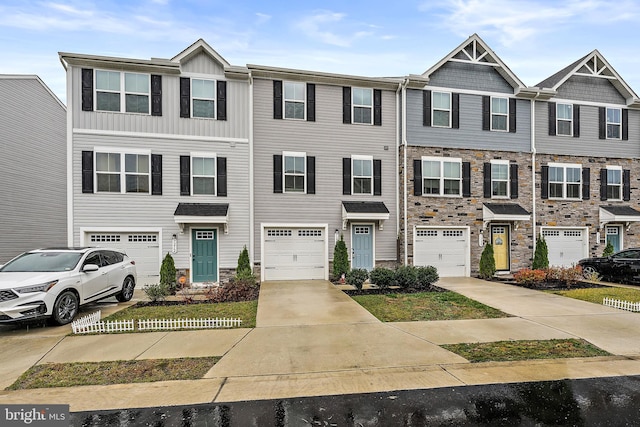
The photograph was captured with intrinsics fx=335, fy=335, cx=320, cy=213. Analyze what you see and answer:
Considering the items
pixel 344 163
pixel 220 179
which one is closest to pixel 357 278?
pixel 344 163

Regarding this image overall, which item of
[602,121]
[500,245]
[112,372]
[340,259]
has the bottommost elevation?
[112,372]

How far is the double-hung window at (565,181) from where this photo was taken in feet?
52.0

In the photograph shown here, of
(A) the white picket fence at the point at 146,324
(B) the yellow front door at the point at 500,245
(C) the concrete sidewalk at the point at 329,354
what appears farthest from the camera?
(B) the yellow front door at the point at 500,245

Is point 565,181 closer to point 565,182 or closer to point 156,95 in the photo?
point 565,182

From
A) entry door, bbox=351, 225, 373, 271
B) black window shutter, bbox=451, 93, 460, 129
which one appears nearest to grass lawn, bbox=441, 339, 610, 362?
entry door, bbox=351, 225, 373, 271

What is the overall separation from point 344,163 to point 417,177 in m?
3.25

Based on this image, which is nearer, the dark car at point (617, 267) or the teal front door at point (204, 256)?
the dark car at point (617, 267)

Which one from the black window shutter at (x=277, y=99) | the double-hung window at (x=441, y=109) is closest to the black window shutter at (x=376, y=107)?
the double-hung window at (x=441, y=109)

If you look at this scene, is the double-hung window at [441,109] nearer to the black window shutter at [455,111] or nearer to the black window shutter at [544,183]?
the black window shutter at [455,111]

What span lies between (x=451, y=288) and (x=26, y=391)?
11.3 m

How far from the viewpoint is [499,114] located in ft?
50.6

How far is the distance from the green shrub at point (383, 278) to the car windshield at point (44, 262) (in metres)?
8.50

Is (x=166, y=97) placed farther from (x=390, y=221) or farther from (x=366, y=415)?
(x=366, y=415)

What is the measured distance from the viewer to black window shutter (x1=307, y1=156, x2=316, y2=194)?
45.5ft
